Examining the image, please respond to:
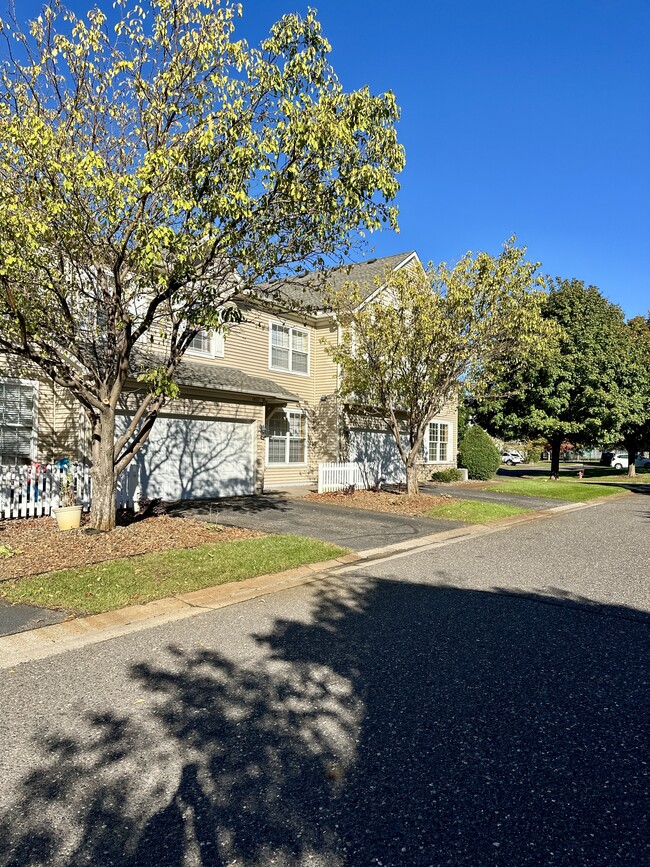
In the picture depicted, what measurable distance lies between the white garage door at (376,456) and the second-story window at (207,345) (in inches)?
252

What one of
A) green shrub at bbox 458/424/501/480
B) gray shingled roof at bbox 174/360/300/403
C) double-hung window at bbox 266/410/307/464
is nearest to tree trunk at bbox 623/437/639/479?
green shrub at bbox 458/424/501/480

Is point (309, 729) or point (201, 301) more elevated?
point (201, 301)


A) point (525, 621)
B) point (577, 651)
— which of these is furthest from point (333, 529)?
point (577, 651)

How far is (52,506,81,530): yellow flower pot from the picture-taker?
9.55 m

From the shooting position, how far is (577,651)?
481 centimetres

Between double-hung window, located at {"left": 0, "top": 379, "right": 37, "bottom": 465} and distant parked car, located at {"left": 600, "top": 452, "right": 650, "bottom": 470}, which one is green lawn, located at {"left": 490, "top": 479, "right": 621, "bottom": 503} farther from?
distant parked car, located at {"left": 600, "top": 452, "right": 650, "bottom": 470}

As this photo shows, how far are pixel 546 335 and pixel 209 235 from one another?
1157 cm

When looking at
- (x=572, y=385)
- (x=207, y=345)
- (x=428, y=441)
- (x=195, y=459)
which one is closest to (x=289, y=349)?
(x=207, y=345)

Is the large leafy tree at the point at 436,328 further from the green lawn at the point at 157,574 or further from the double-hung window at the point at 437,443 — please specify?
the double-hung window at the point at 437,443

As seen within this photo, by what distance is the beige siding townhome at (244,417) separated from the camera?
13070 mm

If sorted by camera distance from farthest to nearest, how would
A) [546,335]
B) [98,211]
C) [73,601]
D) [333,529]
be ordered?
[546,335], [333,529], [98,211], [73,601]

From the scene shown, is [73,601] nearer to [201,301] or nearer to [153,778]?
[153,778]

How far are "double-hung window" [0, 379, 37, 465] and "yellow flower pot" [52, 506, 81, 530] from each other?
4166mm

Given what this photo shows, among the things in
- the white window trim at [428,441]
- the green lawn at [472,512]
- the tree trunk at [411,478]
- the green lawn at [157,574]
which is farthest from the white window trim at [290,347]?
the green lawn at [157,574]
